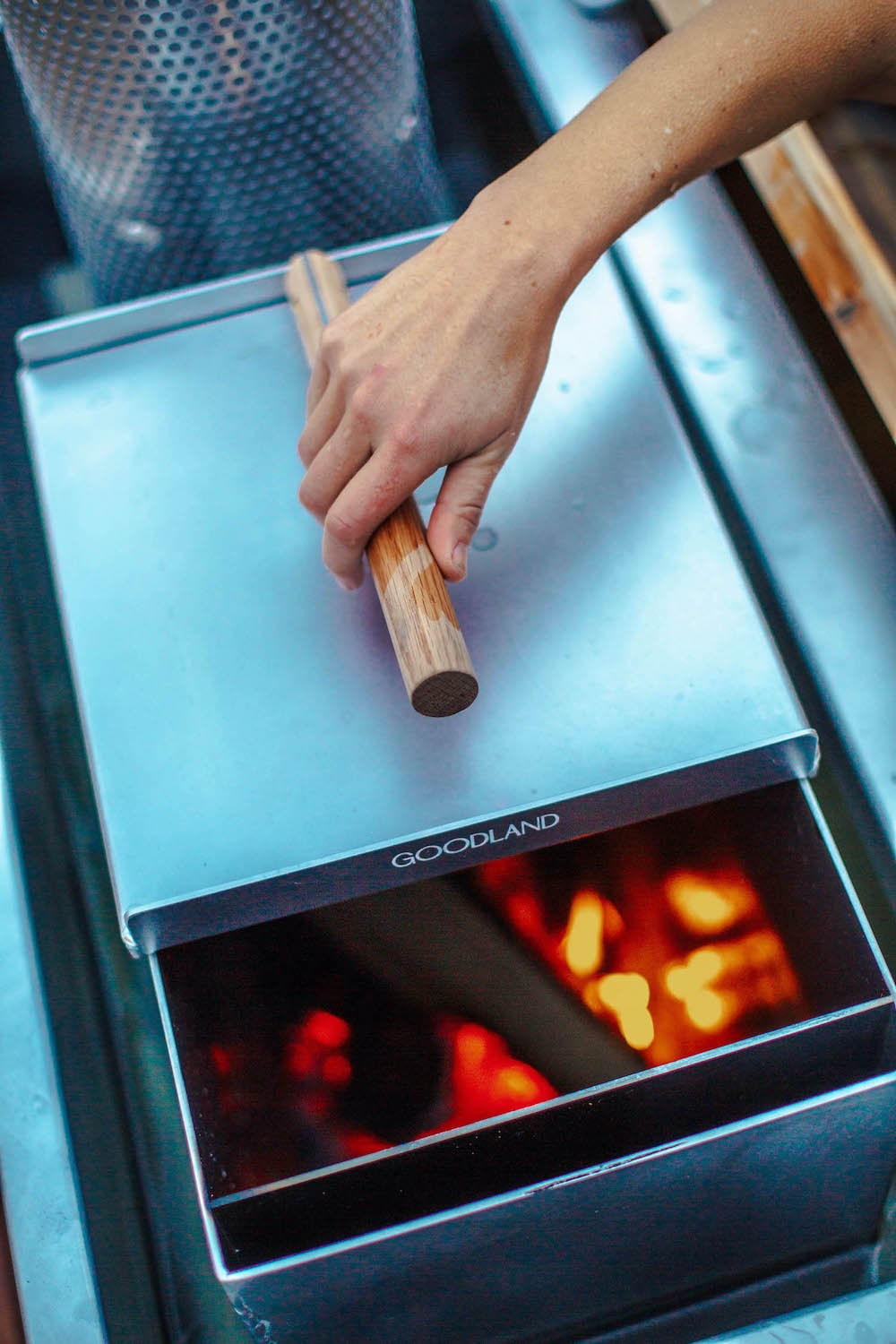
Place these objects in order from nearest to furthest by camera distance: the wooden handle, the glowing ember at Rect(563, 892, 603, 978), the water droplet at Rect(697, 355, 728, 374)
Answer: the wooden handle
the glowing ember at Rect(563, 892, 603, 978)
the water droplet at Rect(697, 355, 728, 374)

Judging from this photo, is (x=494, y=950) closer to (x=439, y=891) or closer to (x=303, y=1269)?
(x=439, y=891)

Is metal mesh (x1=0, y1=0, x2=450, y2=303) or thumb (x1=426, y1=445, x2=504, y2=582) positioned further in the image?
metal mesh (x1=0, y1=0, x2=450, y2=303)

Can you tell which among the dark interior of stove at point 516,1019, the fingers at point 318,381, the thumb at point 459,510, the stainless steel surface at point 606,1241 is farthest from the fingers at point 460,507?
the stainless steel surface at point 606,1241

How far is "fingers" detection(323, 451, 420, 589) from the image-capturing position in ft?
2.15

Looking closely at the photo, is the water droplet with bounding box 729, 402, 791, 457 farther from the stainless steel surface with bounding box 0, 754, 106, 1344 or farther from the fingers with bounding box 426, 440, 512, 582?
the stainless steel surface with bounding box 0, 754, 106, 1344

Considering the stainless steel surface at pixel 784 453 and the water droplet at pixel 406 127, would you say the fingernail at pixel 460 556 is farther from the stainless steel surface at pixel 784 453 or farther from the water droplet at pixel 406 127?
the water droplet at pixel 406 127

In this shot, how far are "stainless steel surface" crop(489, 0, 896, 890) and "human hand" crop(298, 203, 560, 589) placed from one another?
273 millimetres

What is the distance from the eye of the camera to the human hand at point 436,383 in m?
0.66

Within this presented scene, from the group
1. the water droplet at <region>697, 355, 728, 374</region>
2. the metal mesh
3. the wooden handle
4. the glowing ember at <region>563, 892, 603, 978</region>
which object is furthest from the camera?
the water droplet at <region>697, 355, 728, 374</region>

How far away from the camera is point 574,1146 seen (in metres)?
0.66

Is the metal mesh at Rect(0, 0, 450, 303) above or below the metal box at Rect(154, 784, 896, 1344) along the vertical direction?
above

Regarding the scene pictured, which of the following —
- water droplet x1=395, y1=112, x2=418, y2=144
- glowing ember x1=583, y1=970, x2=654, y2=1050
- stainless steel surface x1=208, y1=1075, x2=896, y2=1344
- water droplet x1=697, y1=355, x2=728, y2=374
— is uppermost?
water droplet x1=395, y1=112, x2=418, y2=144

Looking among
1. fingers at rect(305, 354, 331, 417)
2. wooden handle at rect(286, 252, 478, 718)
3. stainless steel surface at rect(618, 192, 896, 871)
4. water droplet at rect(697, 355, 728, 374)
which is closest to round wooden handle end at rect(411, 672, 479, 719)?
wooden handle at rect(286, 252, 478, 718)

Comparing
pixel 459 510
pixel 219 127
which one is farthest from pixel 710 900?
pixel 219 127
